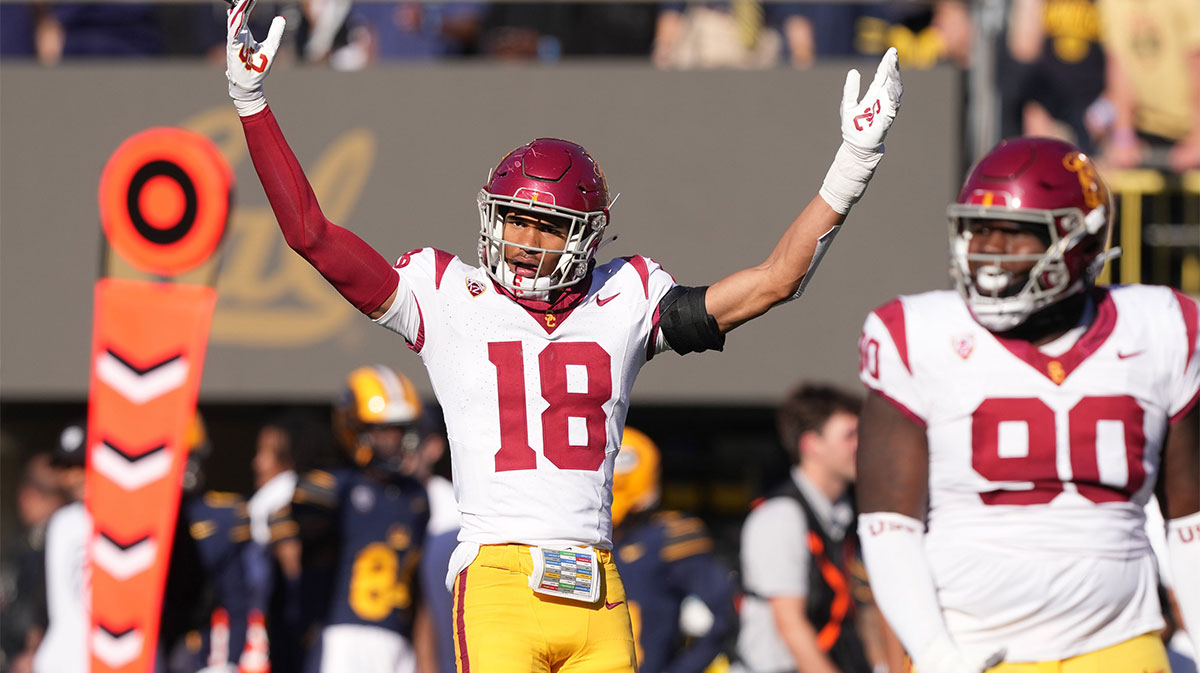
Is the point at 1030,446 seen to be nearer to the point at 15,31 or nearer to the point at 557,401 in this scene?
the point at 557,401

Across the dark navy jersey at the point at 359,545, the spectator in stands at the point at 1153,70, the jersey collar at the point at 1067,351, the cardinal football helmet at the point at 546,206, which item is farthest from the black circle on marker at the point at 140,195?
the spectator in stands at the point at 1153,70

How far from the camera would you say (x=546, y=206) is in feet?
12.9

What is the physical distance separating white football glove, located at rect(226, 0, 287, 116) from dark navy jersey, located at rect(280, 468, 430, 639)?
290 centimetres

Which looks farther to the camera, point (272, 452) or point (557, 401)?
point (272, 452)

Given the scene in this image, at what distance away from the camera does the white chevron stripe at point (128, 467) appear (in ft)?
18.7

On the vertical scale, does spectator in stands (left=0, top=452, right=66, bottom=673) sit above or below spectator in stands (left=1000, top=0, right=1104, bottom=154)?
below

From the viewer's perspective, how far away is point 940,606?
13.1ft

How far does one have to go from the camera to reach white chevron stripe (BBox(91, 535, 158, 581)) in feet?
18.7

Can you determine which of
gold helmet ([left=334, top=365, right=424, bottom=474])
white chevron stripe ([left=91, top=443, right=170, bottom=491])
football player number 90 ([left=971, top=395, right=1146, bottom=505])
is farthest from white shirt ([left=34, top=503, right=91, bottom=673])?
football player number 90 ([left=971, top=395, right=1146, bottom=505])

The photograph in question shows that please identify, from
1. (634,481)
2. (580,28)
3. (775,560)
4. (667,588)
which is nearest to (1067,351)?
(775,560)

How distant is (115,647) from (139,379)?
94 centimetres

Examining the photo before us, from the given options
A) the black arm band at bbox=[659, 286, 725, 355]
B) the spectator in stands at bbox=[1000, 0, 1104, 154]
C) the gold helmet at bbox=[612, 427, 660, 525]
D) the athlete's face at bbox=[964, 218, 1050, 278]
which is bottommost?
the gold helmet at bbox=[612, 427, 660, 525]

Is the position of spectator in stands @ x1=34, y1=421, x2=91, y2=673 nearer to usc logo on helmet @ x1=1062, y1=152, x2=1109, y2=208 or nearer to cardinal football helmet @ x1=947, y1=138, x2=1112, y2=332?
cardinal football helmet @ x1=947, y1=138, x2=1112, y2=332

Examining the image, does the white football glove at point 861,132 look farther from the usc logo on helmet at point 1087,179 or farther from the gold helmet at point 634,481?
the gold helmet at point 634,481
